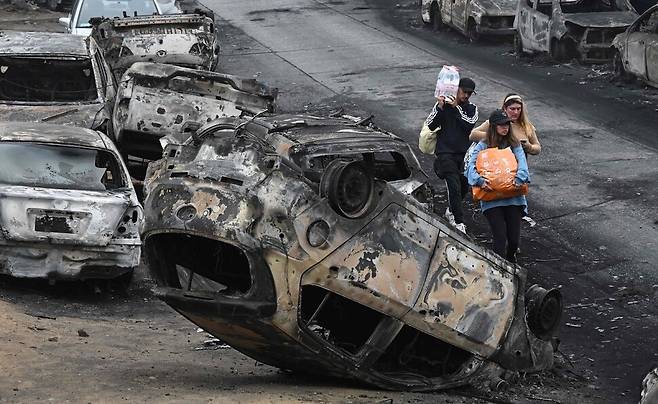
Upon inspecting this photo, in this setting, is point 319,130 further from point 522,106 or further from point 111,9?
point 111,9

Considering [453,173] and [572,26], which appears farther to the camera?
[572,26]

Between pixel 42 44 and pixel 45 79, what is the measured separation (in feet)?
1.49

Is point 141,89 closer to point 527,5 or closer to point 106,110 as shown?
point 106,110

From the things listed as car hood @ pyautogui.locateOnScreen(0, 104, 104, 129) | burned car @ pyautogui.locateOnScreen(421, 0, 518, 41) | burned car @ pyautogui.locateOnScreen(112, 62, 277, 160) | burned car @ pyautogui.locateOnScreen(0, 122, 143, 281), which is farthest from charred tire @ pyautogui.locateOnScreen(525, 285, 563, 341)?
burned car @ pyautogui.locateOnScreen(421, 0, 518, 41)

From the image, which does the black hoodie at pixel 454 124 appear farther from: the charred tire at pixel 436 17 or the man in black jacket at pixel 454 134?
the charred tire at pixel 436 17

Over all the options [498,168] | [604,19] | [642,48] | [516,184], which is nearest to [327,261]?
[498,168]

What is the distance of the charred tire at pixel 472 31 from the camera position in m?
26.2

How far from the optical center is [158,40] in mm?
19859

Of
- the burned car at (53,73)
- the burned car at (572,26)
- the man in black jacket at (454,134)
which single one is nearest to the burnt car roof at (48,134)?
the burned car at (53,73)

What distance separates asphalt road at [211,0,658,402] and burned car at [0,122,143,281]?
3812 millimetres

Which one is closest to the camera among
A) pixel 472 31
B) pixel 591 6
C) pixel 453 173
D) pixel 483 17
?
pixel 453 173

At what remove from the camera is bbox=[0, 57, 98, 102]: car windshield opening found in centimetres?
1625

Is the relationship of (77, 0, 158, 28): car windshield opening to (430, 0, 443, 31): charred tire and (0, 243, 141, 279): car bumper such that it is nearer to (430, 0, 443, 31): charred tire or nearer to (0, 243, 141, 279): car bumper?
(430, 0, 443, 31): charred tire

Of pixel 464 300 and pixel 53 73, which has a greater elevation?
pixel 464 300
